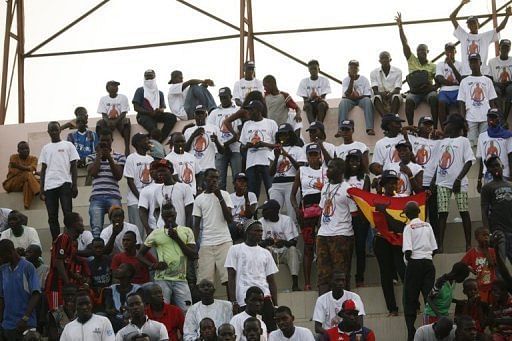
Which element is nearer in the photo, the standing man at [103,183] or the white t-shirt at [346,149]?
the standing man at [103,183]

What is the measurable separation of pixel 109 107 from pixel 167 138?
3.34 ft

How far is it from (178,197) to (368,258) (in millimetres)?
2436

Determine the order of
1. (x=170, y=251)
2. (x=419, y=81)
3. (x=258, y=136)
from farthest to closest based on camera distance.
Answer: (x=419, y=81), (x=258, y=136), (x=170, y=251)

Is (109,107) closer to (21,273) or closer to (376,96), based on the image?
(376,96)

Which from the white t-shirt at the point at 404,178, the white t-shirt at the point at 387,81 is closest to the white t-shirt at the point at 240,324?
the white t-shirt at the point at 404,178

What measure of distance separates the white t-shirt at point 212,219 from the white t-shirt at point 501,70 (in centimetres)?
550

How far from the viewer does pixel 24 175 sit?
2227 centimetres

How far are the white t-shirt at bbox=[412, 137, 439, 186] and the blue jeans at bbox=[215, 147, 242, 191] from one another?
→ 2506 millimetres

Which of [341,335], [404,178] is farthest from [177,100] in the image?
[341,335]

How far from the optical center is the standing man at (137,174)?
19.9m

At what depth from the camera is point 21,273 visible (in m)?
17.8

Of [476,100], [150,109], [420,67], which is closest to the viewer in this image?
[476,100]

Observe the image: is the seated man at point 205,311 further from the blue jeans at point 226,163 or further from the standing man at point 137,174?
the blue jeans at point 226,163

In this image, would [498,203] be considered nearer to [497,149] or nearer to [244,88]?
[497,149]
